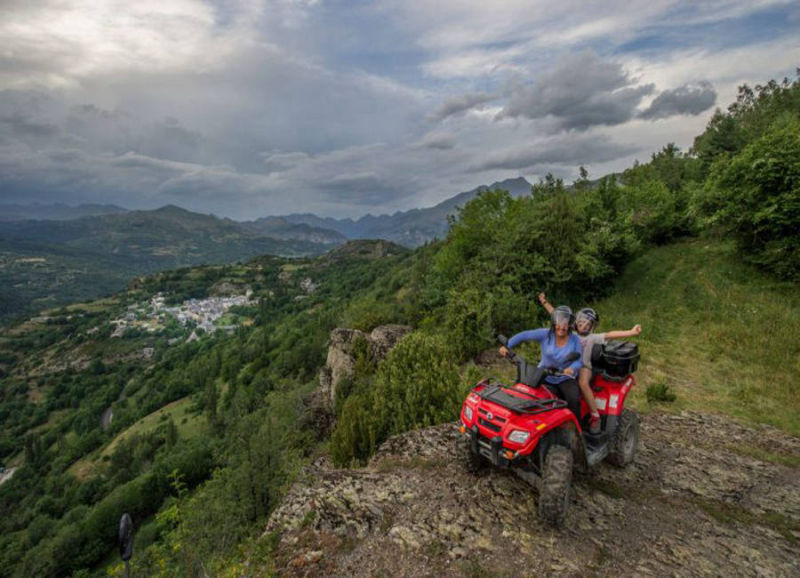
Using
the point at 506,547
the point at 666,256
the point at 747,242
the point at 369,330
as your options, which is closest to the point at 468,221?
the point at 369,330

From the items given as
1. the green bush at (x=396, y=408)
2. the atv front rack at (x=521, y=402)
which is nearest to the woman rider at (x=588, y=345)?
the atv front rack at (x=521, y=402)

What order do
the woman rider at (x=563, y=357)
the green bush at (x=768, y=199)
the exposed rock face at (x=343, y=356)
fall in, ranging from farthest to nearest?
the exposed rock face at (x=343, y=356) → the green bush at (x=768, y=199) → the woman rider at (x=563, y=357)

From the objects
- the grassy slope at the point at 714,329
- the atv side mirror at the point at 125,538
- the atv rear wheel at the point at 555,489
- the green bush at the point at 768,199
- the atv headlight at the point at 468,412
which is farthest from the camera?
the green bush at the point at 768,199

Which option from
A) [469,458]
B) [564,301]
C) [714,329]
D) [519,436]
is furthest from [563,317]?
[564,301]

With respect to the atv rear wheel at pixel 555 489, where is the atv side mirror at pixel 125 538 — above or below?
above

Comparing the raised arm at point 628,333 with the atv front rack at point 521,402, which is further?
the raised arm at point 628,333

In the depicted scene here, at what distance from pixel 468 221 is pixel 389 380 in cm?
1612

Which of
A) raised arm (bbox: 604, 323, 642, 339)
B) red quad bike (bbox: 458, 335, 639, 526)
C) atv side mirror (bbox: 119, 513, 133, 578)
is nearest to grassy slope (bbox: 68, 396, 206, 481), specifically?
atv side mirror (bbox: 119, 513, 133, 578)

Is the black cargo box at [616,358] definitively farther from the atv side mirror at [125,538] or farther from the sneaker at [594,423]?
the atv side mirror at [125,538]

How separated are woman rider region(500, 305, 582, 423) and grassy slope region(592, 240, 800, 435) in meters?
6.60

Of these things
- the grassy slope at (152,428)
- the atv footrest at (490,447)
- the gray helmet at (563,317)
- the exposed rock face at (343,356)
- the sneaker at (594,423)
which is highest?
the gray helmet at (563,317)

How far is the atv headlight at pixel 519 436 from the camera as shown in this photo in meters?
4.59

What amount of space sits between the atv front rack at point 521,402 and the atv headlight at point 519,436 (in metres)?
0.27

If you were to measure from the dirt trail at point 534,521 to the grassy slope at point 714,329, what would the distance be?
402cm
